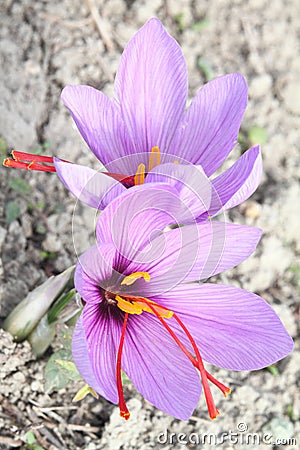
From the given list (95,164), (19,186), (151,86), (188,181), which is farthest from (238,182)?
(95,164)

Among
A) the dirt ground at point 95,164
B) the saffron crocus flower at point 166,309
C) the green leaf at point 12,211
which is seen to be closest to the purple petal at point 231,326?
the saffron crocus flower at point 166,309

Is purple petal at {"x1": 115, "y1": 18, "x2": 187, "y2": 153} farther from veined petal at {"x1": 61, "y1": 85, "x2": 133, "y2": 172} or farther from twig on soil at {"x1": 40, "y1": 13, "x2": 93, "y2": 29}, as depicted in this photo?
twig on soil at {"x1": 40, "y1": 13, "x2": 93, "y2": 29}

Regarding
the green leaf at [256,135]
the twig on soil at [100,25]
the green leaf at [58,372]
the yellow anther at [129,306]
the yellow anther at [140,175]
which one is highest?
the twig on soil at [100,25]

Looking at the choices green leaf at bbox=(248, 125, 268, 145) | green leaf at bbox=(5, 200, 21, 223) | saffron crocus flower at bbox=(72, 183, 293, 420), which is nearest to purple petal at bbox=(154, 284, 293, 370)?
saffron crocus flower at bbox=(72, 183, 293, 420)

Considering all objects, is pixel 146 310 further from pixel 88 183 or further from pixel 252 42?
pixel 252 42

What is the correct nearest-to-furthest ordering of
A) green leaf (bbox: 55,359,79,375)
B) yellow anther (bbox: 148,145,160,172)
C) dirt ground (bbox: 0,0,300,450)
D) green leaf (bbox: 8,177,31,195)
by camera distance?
yellow anther (bbox: 148,145,160,172)
green leaf (bbox: 55,359,79,375)
dirt ground (bbox: 0,0,300,450)
green leaf (bbox: 8,177,31,195)

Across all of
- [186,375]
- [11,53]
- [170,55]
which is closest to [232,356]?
[186,375]

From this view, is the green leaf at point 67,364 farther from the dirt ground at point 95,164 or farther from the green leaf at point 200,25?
the green leaf at point 200,25
